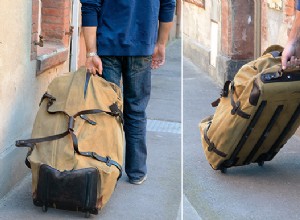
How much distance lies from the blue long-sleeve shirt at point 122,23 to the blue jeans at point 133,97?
0.09 m

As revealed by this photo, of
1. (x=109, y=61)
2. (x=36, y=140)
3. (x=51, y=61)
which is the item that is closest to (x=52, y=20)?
(x=51, y=61)

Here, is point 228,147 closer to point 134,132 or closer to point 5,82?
point 134,132

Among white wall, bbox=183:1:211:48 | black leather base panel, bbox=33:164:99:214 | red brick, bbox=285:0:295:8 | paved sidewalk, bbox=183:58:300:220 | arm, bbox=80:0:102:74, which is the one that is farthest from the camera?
white wall, bbox=183:1:211:48

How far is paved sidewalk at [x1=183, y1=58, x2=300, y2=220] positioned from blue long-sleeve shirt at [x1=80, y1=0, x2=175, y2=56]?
1261 millimetres

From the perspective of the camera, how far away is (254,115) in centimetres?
514

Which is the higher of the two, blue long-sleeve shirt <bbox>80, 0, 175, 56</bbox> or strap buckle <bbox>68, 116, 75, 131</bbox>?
blue long-sleeve shirt <bbox>80, 0, 175, 56</bbox>

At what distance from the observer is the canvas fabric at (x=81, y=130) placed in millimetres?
4449

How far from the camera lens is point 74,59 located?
7133 mm

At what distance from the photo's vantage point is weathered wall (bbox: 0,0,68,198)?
4840mm

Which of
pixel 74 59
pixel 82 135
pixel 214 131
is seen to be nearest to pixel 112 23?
pixel 82 135

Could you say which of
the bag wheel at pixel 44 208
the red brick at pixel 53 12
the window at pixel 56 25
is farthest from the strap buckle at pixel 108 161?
the red brick at pixel 53 12

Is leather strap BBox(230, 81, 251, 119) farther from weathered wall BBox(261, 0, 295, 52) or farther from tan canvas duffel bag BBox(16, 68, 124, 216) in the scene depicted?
weathered wall BBox(261, 0, 295, 52)

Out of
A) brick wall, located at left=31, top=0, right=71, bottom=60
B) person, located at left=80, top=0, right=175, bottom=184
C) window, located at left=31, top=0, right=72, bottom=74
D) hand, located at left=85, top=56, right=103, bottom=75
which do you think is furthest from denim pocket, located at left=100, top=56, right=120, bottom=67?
brick wall, located at left=31, top=0, right=71, bottom=60

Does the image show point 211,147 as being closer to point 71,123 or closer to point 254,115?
point 254,115
